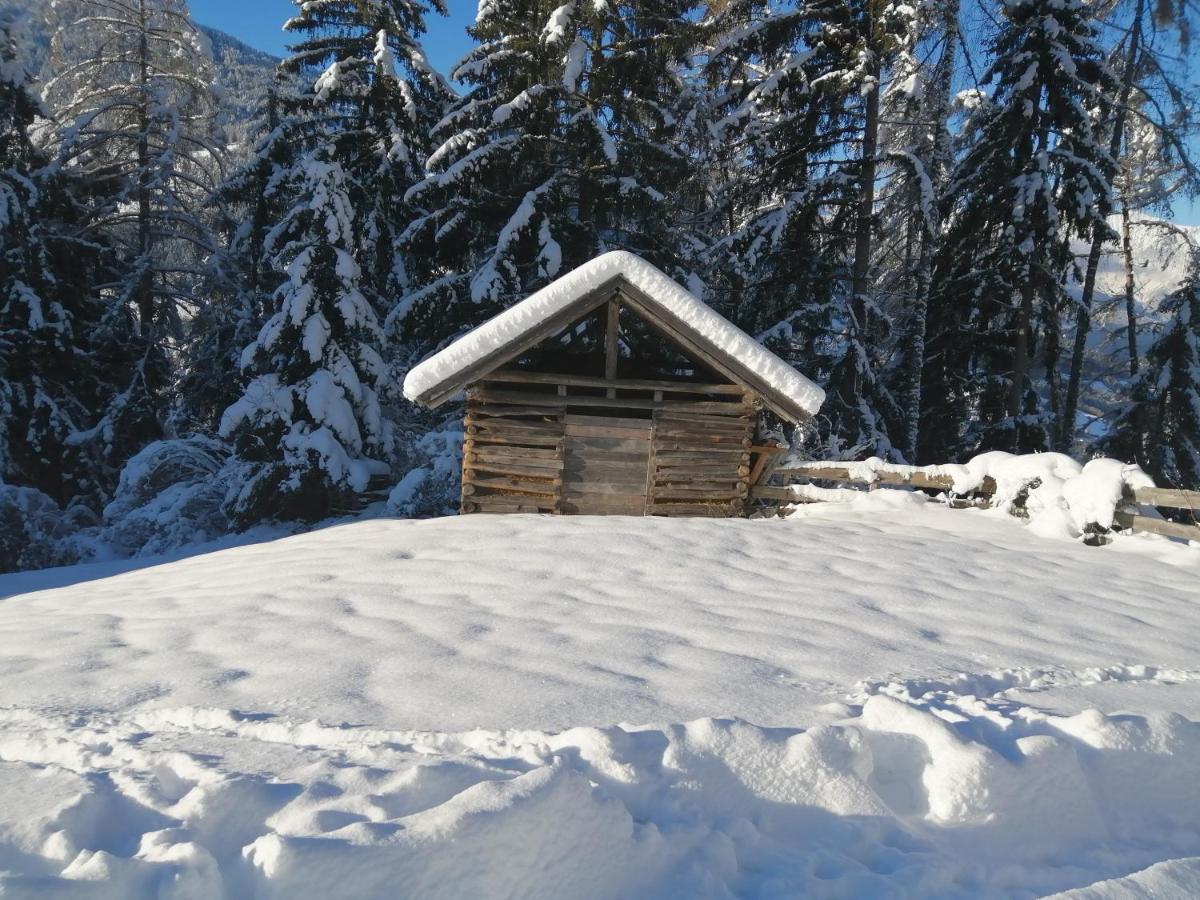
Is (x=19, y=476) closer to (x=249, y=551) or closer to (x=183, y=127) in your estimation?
(x=183, y=127)

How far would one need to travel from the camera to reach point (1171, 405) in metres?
18.2

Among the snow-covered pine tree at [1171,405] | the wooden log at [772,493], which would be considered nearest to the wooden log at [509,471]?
the wooden log at [772,493]

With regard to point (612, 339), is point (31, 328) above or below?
above

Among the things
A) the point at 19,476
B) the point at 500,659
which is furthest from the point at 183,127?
the point at 500,659

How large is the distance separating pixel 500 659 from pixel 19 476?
19042 millimetres

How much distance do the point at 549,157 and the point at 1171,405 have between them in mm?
16213

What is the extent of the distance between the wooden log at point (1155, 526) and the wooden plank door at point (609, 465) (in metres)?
6.03

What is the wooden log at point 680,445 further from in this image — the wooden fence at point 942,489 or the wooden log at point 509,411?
the wooden log at point 509,411

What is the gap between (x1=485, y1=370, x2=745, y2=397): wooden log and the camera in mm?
11141

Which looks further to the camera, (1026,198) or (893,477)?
(1026,198)

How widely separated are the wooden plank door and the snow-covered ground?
5.00 metres

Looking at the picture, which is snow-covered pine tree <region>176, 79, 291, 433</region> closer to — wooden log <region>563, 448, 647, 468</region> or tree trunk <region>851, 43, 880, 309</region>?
wooden log <region>563, 448, 647, 468</region>

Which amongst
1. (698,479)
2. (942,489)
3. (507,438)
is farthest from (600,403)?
(942,489)

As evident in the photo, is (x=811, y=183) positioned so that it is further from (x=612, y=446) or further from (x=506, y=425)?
(x=506, y=425)
